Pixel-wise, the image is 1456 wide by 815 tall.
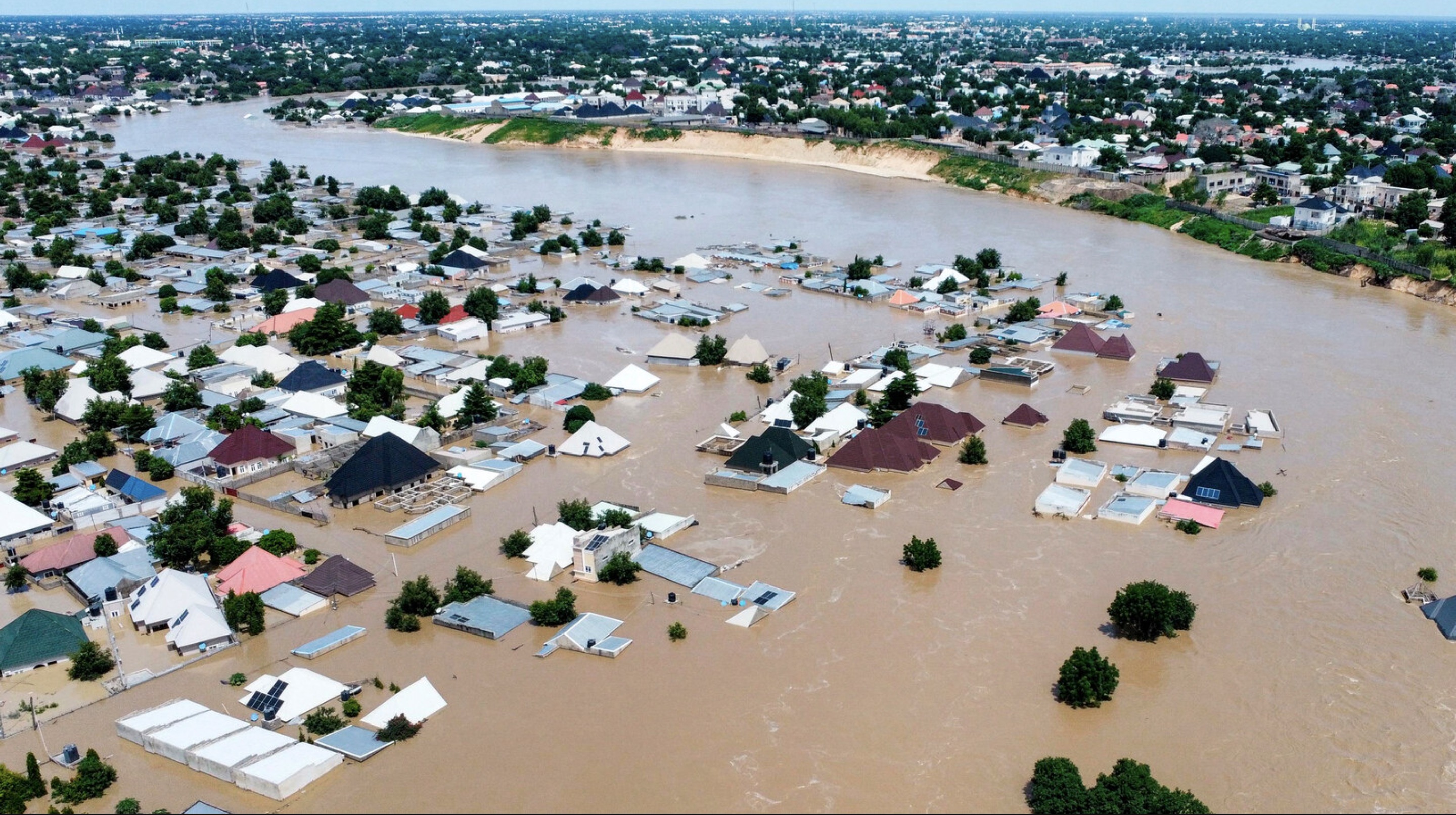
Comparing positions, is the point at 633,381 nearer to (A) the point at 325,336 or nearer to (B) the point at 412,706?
(A) the point at 325,336

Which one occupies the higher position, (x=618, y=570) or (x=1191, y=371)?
(x=1191, y=371)

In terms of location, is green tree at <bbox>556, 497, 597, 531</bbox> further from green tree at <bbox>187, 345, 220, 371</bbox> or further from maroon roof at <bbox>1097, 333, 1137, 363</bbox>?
maroon roof at <bbox>1097, 333, 1137, 363</bbox>

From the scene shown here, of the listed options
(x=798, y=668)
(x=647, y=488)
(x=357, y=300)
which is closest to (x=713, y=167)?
(x=357, y=300)

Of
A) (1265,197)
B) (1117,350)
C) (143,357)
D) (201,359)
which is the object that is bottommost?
(143,357)

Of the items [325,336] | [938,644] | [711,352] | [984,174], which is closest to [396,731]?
[938,644]

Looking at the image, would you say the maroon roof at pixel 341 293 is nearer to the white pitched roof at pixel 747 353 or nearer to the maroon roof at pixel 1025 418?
the white pitched roof at pixel 747 353

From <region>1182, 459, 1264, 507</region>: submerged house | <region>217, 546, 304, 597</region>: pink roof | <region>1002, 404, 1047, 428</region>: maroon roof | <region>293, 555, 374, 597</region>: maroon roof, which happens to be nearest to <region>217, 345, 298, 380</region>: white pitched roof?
<region>217, 546, 304, 597</region>: pink roof

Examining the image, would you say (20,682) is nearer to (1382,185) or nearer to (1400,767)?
(1400,767)
